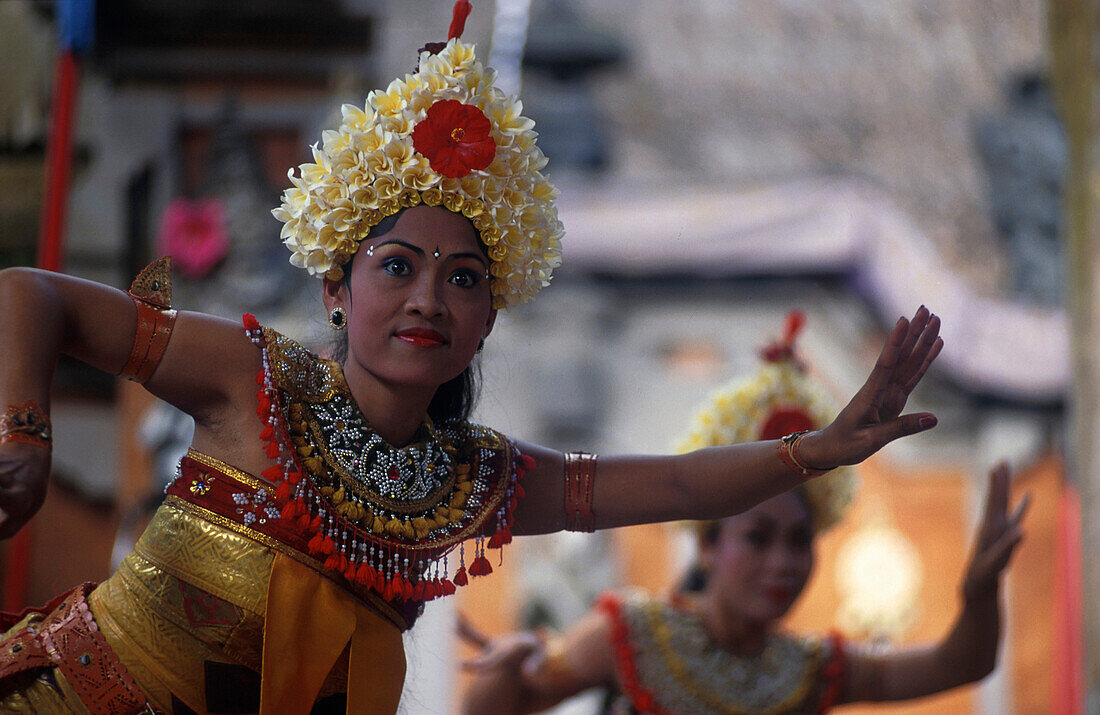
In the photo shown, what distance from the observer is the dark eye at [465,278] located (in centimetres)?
185

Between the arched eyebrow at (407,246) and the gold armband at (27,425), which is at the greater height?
the arched eyebrow at (407,246)

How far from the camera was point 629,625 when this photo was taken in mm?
3131

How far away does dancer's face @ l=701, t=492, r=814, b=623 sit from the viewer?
2.97 meters

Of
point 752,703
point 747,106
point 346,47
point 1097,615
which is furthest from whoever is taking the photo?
point 747,106

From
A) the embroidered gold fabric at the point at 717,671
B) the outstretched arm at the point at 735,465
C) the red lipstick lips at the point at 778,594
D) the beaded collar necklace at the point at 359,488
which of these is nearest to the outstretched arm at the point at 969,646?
the embroidered gold fabric at the point at 717,671

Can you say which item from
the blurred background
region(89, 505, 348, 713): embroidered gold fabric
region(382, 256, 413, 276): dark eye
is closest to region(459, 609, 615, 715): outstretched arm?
region(89, 505, 348, 713): embroidered gold fabric

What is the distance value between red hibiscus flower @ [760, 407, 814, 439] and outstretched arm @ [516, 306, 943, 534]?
40.4 inches

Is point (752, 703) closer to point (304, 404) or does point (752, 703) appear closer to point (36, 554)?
point (304, 404)

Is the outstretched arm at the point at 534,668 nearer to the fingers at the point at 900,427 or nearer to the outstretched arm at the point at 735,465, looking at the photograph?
the outstretched arm at the point at 735,465

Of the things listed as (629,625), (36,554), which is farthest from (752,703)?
(36,554)

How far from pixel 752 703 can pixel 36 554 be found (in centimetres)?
316

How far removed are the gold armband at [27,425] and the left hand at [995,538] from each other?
1854 millimetres

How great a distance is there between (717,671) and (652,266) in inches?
124

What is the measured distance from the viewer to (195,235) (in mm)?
5543
